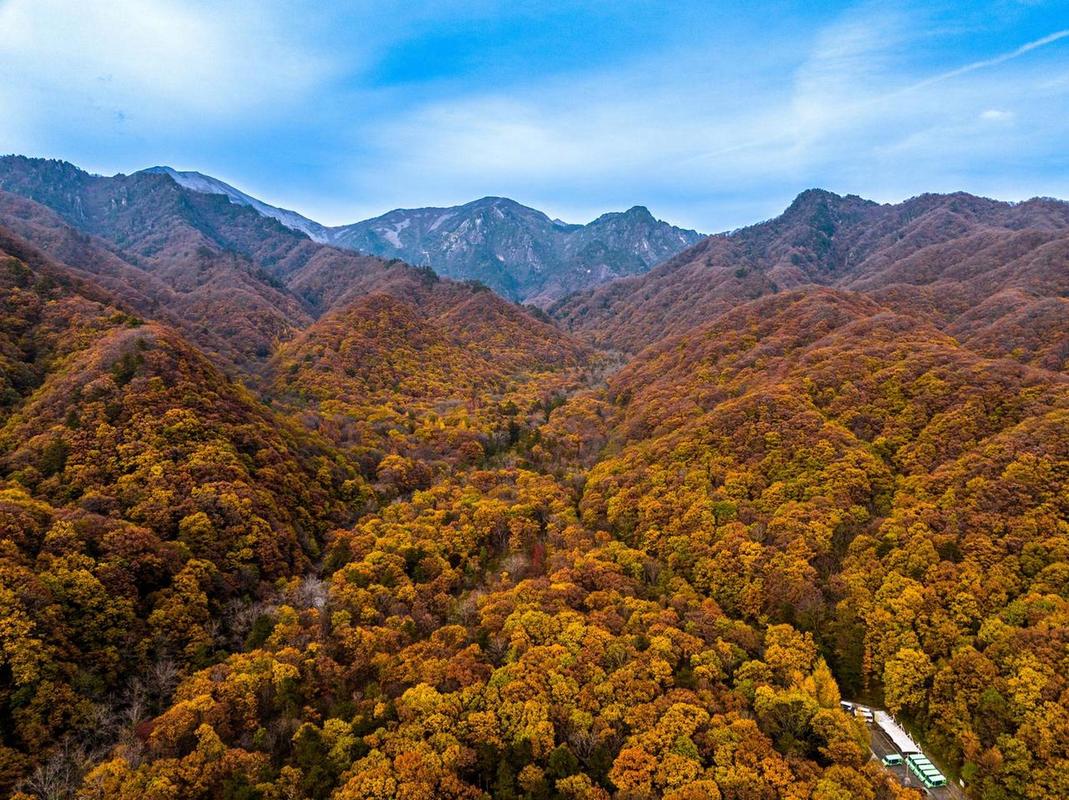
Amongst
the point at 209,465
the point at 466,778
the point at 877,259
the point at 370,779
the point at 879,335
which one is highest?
the point at 877,259

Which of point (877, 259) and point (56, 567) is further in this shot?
point (877, 259)

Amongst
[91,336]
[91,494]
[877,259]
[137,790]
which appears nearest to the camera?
[137,790]

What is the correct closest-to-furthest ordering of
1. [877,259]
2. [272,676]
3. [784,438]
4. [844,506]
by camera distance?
[272,676] → [844,506] → [784,438] → [877,259]

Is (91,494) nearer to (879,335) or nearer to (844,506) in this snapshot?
(844,506)

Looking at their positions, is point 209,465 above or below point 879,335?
below

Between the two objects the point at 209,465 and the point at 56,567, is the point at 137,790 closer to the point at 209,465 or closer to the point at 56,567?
the point at 56,567

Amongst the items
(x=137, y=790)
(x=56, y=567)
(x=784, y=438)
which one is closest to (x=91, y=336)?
(x=56, y=567)
